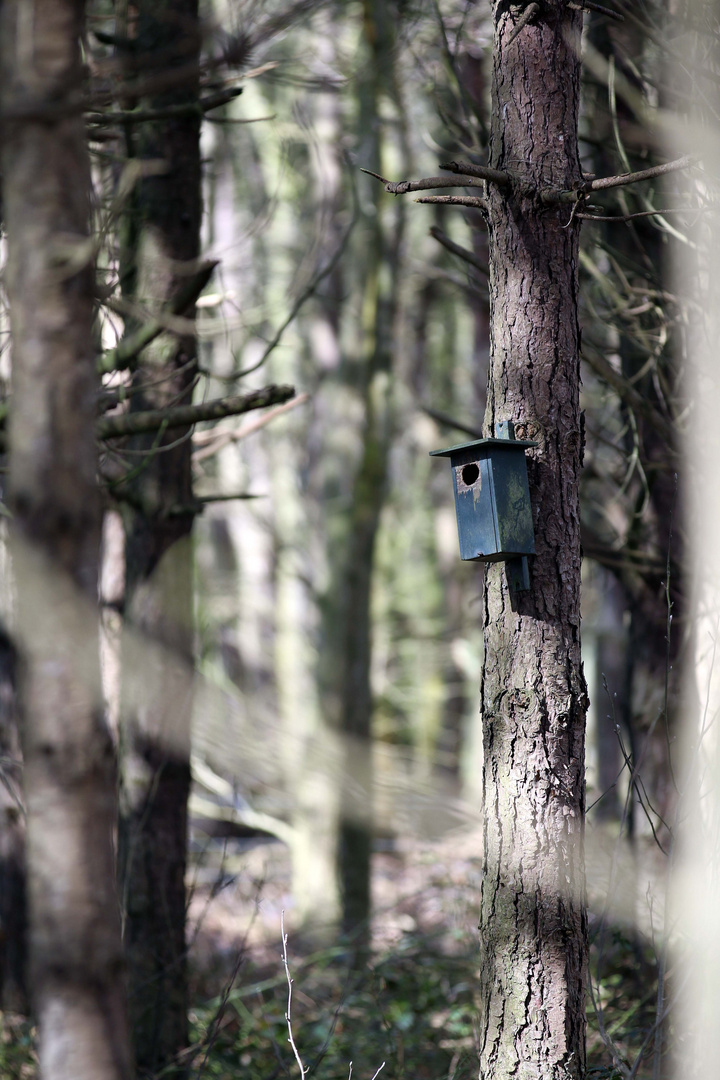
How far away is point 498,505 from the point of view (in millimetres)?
2789

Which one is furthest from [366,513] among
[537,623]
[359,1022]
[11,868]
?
[537,623]

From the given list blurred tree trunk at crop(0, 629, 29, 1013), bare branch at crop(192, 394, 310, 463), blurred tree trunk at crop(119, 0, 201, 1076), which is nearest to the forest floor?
blurred tree trunk at crop(119, 0, 201, 1076)

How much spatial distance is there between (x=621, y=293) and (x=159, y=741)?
3.67 metres

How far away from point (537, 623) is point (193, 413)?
1.45 metres

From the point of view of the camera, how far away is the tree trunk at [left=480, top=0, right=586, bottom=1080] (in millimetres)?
2762

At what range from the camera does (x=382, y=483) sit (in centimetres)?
863

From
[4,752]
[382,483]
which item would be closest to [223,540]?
[382,483]

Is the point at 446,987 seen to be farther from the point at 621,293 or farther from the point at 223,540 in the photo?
the point at 223,540

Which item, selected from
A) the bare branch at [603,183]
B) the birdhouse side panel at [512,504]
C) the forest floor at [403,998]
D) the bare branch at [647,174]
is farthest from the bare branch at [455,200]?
the forest floor at [403,998]

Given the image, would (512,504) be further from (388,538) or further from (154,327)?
(388,538)

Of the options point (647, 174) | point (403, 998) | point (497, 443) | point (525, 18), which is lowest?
point (403, 998)

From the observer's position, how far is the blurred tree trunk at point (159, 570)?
434cm

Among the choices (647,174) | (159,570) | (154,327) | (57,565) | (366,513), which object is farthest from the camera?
(366,513)

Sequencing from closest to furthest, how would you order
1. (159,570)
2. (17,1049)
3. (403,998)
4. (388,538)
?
(17,1049)
(159,570)
(403,998)
(388,538)
